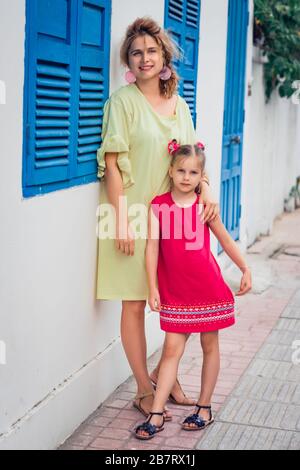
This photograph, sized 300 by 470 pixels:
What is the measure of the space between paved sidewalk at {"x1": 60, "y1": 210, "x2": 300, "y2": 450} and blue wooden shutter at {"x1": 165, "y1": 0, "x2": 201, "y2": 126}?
173cm

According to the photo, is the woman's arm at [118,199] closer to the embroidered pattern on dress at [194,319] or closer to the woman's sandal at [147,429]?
the embroidered pattern on dress at [194,319]

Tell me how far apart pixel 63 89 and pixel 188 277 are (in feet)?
3.69

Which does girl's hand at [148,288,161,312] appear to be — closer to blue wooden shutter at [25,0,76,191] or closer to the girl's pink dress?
the girl's pink dress

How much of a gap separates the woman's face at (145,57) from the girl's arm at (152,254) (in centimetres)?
74

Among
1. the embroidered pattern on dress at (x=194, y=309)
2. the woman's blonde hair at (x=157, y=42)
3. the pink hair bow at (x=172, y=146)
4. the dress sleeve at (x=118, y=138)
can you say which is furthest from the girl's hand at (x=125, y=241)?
the woman's blonde hair at (x=157, y=42)

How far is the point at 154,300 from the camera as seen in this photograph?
4.33 metres

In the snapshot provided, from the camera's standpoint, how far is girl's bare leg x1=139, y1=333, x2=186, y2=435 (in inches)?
171

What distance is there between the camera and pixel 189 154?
4309 mm

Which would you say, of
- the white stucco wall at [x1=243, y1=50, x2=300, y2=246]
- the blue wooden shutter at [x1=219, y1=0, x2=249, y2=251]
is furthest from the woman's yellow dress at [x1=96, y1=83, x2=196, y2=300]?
the white stucco wall at [x1=243, y1=50, x2=300, y2=246]

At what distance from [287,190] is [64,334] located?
29.9 feet

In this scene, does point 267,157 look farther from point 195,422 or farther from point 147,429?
point 147,429

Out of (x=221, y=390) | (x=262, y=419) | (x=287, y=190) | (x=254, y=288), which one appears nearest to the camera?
(x=262, y=419)

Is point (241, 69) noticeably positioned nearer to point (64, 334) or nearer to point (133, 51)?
point (133, 51)
